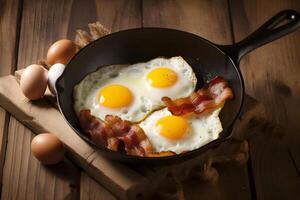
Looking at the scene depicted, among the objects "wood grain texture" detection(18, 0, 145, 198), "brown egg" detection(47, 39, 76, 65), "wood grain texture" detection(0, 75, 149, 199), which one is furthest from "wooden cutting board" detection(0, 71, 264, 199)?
"wood grain texture" detection(18, 0, 145, 198)

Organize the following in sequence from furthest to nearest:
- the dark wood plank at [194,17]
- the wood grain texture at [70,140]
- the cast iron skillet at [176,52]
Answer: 1. the dark wood plank at [194,17]
2. the cast iron skillet at [176,52]
3. the wood grain texture at [70,140]

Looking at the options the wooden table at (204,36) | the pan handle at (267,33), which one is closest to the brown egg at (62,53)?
the wooden table at (204,36)

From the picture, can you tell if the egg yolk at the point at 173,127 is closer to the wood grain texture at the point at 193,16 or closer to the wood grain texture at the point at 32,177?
the wood grain texture at the point at 32,177

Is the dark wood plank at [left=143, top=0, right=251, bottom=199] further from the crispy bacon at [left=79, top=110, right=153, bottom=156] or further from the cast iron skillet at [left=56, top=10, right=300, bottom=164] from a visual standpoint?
the crispy bacon at [left=79, top=110, right=153, bottom=156]

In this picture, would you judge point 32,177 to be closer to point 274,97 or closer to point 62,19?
point 62,19

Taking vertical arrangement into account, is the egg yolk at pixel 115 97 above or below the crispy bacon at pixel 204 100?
below

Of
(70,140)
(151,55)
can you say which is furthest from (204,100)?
(70,140)
